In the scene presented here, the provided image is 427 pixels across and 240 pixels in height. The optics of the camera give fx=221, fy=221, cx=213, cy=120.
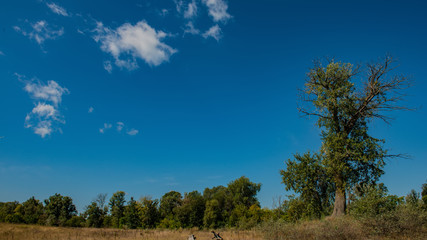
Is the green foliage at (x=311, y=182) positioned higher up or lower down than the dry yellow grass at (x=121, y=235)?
higher up

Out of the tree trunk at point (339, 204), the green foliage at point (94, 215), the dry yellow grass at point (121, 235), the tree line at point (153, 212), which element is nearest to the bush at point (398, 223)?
the dry yellow grass at point (121, 235)

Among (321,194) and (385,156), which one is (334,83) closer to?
(385,156)

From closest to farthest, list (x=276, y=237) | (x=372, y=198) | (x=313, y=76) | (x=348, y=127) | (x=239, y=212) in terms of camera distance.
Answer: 1. (x=276, y=237)
2. (x=372, y=198)
3. (x=348, y=127)
4. (x=313, y=76)
5. (x=239, y=212)

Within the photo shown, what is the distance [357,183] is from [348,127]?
504cm

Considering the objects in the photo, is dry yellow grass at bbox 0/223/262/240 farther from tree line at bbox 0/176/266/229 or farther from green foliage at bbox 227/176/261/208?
green foliage at bbox 227/176/261/208

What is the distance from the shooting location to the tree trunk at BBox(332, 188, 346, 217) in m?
18.7

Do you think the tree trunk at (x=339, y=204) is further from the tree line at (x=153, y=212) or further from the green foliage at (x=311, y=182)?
the tree line at (x=153, y=212)

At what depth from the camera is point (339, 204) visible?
19031 millimetres

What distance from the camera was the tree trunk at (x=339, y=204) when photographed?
1867cm

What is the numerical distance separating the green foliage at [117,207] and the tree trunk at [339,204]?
216 ft

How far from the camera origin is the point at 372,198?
554 inches

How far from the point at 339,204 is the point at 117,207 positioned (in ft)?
231

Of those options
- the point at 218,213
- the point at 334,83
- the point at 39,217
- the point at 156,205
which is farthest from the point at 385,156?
the point at 39,217

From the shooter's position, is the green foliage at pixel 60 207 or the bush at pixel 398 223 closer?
the bush at pixel 398 223
